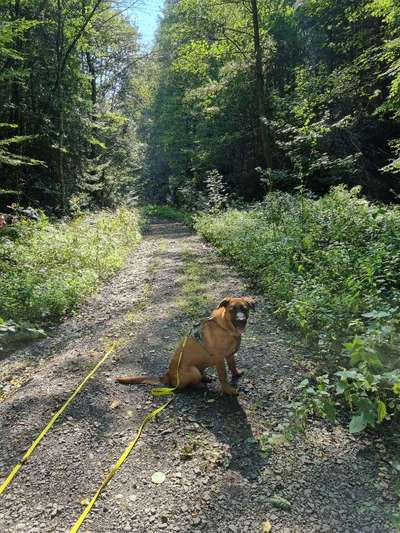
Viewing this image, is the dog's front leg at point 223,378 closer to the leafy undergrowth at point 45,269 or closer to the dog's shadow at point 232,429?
the dog's shadow at point 232,429

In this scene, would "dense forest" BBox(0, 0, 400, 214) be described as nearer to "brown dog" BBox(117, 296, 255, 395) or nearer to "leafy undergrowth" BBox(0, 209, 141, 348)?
"leafy undergrowth" BBox(0, 209, 141, 348)

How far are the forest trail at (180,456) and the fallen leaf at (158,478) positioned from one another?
0.04 meters

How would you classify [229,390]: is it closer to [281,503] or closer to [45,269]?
[281,503]

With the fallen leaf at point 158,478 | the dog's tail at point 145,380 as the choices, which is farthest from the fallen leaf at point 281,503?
the dog's tail at point 145,380

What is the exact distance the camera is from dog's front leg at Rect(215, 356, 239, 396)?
3649 millimetres

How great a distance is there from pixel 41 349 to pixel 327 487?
4329 millimetres

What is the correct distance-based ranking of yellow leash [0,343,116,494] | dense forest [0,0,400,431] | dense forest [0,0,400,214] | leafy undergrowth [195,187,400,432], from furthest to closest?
1. dense forest [0,0,400,214]
2. dense forest [0,0,400,431]
3. yellow leash [0,343,116,494]
4. leafy undergrowth [195,187,400,432]

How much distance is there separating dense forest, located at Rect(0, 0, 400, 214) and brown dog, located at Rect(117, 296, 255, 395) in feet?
24.7

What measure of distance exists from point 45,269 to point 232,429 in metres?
5.96

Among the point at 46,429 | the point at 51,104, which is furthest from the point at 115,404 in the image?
the point at 51,104

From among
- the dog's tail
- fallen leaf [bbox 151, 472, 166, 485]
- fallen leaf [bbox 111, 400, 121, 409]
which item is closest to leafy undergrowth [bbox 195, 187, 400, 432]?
fallen leaf [bbox 151, 472, 166, 485]

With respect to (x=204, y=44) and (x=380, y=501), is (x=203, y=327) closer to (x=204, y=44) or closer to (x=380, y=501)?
(x=380, y=501)

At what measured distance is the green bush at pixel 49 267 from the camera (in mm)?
6441

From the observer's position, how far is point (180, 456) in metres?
3.12
